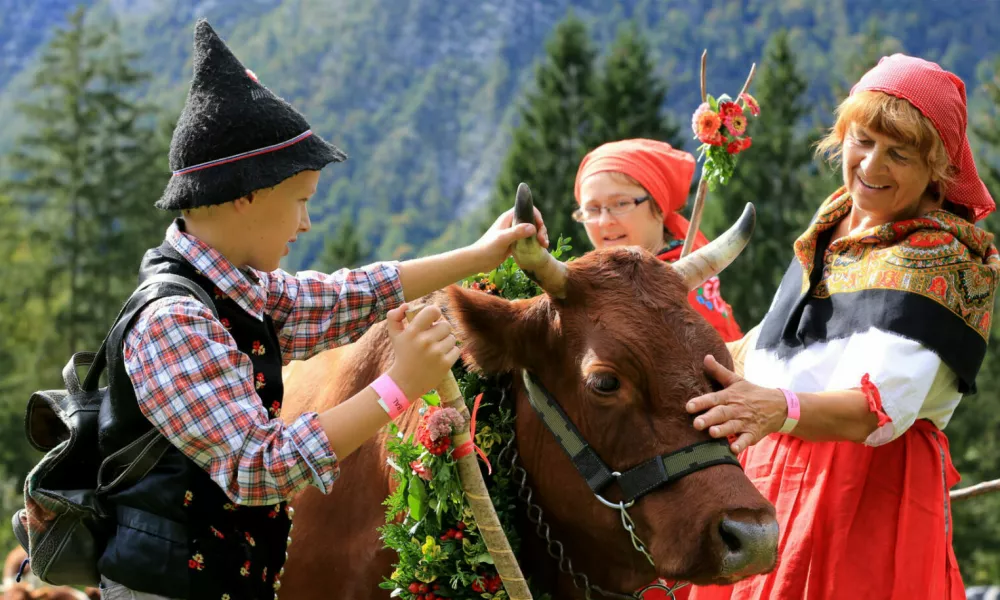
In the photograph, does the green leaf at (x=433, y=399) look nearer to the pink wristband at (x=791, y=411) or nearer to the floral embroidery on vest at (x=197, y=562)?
the floral embroidery on vest at (x=197, y=562)

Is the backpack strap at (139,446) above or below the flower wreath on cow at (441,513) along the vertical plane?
above

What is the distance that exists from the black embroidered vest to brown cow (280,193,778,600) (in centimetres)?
85

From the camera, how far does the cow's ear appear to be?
397cm

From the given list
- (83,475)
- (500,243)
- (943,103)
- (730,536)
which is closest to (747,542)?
(730,536)

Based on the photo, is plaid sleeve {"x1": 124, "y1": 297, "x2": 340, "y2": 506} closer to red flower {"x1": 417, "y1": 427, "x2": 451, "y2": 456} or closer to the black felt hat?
the black felt hat

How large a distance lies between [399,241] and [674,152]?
130963 millimetres

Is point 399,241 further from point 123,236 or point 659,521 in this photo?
point 659,521

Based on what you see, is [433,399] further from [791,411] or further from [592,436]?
[791,411]

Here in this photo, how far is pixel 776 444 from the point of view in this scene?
443 cm

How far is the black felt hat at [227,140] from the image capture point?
3305mm

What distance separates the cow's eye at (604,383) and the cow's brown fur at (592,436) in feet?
0.08

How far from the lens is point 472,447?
379 cm

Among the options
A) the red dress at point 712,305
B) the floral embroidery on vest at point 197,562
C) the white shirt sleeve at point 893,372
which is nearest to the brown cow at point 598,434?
the white shirt sleeve at point 893,372

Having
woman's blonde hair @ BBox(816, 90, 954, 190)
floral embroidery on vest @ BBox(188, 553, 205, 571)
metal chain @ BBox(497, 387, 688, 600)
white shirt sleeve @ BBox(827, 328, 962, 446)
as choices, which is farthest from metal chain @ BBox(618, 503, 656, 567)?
woman's blonde hair @ BBox(816, 90, 954, 190)
